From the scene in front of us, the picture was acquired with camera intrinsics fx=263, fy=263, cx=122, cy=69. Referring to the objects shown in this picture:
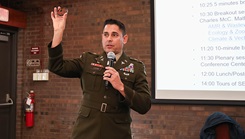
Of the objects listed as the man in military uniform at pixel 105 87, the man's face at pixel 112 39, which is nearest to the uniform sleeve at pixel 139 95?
the man in military uniform at pixel 105 87

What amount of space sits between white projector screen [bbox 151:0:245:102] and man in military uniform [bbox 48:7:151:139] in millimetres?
2039

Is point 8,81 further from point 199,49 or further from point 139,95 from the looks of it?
point 139,95

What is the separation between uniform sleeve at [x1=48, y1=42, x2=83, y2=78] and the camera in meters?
1.60

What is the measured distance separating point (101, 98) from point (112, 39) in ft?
1.33

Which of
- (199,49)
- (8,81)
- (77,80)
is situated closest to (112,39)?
(199,49)

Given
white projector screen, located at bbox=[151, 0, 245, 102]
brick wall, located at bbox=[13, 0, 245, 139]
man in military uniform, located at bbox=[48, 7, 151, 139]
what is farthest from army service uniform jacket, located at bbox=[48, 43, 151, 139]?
brick wall, located at bbox=[13, 0, 245, 139]

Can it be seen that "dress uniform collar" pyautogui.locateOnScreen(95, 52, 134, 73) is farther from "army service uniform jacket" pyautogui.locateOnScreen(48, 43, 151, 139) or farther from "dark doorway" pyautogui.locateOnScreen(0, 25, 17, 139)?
"dark doorway" pyautogui.locateOnScreen(0, 25, 17, 139)

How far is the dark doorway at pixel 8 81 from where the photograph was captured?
176 inches

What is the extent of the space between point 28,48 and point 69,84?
108cm

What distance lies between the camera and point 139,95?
1586 mm

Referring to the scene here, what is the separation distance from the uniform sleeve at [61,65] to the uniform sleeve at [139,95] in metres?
0.40

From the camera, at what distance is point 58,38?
1.60m

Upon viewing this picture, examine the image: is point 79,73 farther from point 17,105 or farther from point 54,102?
point 17,105

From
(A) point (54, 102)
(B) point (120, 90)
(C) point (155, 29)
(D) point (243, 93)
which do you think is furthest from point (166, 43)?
(B) point (120, 90)
